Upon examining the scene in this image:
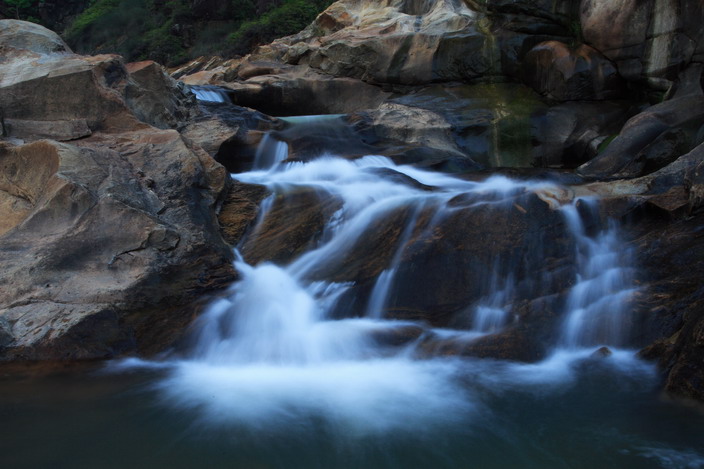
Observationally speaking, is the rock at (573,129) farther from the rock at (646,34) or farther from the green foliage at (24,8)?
the green foliage at (24,8)

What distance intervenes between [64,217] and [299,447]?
11.3ft

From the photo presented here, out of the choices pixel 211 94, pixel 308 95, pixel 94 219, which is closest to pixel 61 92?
pixel 94 219

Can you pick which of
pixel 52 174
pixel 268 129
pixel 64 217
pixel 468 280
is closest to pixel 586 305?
pixel 468 280

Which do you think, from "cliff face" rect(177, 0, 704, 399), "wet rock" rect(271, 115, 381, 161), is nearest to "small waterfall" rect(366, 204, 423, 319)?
"cliff face" rect(177, 0, 704, 399)

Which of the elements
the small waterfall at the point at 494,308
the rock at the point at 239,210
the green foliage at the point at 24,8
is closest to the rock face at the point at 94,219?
the rock at the point at 239,210

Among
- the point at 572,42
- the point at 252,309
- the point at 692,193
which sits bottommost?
the point at 252,309

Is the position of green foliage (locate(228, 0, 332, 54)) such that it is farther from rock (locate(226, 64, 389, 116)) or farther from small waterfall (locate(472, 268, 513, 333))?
small waterfall (locate(472, 268, 513, 333))

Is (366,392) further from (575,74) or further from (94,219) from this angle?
(575,74)

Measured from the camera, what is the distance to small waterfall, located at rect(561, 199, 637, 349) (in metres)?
4.53

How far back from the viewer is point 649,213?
5422 mm

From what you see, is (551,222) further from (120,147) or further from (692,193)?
(120,147)

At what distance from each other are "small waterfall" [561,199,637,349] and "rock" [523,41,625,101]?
5109mm

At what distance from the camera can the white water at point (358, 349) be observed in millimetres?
3812

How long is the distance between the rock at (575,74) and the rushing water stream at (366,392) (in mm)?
4882
